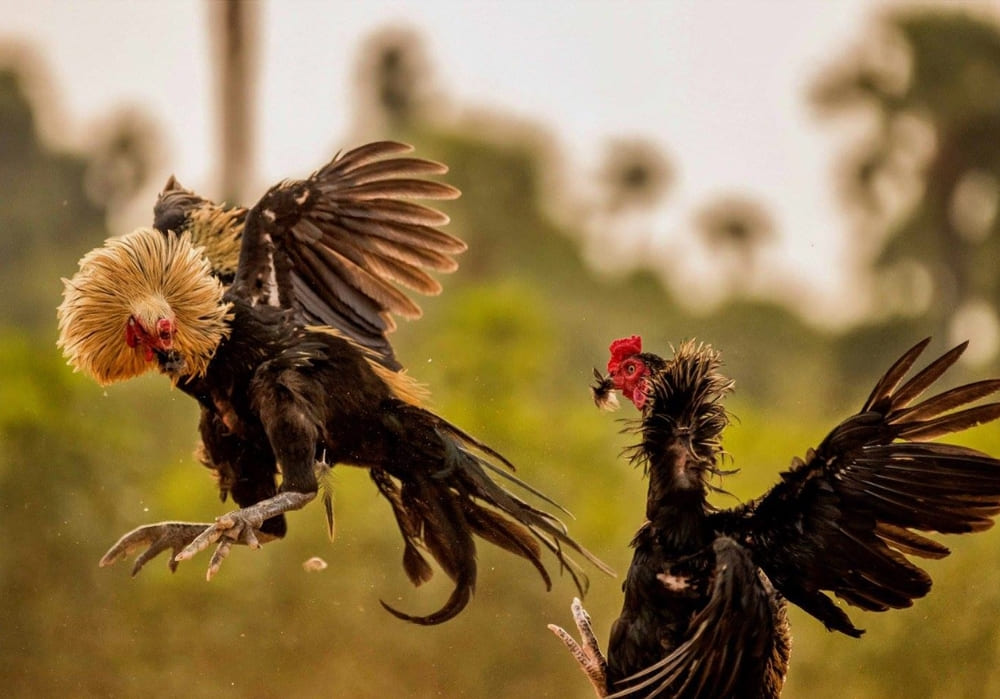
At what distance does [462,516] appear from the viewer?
414 cm

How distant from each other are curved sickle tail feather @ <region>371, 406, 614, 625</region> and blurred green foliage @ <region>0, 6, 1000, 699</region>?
1.56 m

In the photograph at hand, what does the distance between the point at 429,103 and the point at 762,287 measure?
1740 mm

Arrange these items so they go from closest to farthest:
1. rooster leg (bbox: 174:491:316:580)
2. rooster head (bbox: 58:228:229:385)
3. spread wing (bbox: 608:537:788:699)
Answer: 1. spread wing (bbox: 608:537:788:699)
2. rooster leg (bbox: 174:491:316:580)
3. rooster head (bbox: 58:228:229:385)

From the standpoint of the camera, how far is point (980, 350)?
572cm

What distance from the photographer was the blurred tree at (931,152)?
607 centimetres

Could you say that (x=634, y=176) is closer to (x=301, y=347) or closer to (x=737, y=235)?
(x=737, y=235)

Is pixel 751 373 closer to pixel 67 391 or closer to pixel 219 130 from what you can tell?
pixel 219 130

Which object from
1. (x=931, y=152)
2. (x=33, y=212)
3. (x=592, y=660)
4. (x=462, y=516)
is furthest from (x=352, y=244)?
(x=33, y=212)

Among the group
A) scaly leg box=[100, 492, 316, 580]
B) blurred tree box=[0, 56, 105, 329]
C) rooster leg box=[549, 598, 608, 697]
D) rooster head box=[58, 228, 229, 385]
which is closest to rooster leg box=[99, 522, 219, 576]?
scaly leg box=[100, 492, 316, 580]

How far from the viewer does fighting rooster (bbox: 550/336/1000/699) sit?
3174 mm

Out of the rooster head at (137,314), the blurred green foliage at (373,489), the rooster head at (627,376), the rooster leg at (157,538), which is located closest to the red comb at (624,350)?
the rooster head at (627,376)

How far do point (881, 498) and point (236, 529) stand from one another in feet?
5.25

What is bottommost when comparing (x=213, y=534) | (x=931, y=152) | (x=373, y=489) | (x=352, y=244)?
(x=373, y=489)

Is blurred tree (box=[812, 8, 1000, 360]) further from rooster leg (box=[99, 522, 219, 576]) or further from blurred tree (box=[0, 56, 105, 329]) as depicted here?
blurred tree (box=[0, 56, 105, 329])
